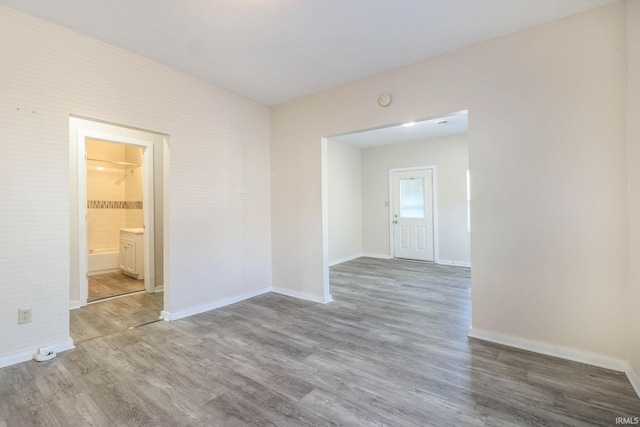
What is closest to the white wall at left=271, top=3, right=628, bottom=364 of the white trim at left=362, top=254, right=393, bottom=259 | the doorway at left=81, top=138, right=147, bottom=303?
the white trim at left=362, top=254, right=393, bottom=259

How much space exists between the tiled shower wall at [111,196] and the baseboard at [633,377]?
23.4 feet

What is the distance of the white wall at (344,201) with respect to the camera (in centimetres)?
625

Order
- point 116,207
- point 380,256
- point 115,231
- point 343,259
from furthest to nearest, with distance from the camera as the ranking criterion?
point 380,256
point 343,259
point 116,207
point 115,231

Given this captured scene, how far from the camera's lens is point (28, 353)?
225 centimetres

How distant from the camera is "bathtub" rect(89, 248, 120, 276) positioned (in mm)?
5160

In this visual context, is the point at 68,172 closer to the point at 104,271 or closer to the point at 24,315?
the point at 24,315

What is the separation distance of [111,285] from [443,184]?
21.9ft

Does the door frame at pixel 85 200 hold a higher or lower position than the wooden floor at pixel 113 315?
higher

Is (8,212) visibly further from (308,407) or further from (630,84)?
(630,84)

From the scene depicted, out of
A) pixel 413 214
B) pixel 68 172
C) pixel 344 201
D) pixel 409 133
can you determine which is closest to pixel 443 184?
pixel 413 214

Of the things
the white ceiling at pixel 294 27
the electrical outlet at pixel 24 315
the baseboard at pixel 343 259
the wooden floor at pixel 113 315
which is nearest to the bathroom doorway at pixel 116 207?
the wooden floor at pixel 113 315

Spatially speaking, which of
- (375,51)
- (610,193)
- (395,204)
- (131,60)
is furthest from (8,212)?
(395,204)

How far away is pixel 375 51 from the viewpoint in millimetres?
2758

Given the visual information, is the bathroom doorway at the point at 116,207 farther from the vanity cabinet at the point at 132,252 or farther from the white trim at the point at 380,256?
the white trim at the point at 380,256
